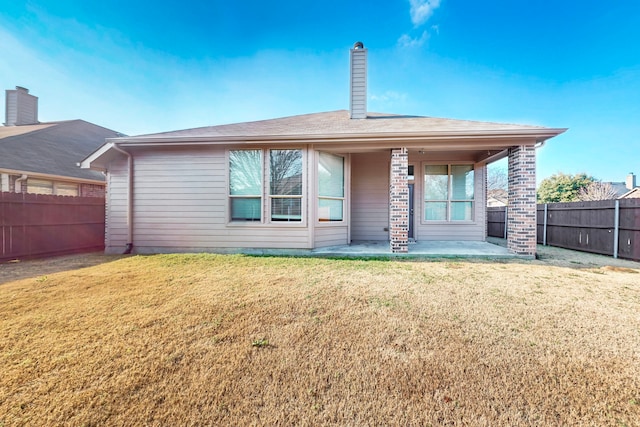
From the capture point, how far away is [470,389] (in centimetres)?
168

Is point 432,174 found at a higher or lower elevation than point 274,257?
higher

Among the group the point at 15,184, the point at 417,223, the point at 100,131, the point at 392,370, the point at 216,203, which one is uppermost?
Result: the point at 100,131

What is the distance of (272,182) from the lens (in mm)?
6266

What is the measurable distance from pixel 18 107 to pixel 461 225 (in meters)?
21.1

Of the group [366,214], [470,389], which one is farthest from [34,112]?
[470,389]

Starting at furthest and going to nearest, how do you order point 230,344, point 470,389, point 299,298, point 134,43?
point 134,43
point 299,298
point 230,344
point 470,389

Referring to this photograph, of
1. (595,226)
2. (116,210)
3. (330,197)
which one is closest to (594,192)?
(595,226)

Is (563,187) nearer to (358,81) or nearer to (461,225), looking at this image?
(461,225)

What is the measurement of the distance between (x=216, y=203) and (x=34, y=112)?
1500cm

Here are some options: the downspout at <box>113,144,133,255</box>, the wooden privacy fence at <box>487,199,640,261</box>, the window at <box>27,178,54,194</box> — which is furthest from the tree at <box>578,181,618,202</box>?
the window at <box>27,178,54,194</box>

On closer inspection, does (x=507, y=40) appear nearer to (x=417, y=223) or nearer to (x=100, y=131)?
(x=417, y=223)

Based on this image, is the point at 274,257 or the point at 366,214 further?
the point at 366,214

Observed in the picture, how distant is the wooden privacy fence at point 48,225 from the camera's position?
5.81m

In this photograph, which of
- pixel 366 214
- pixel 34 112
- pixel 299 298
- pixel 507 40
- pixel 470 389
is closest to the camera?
pixel 470 389
